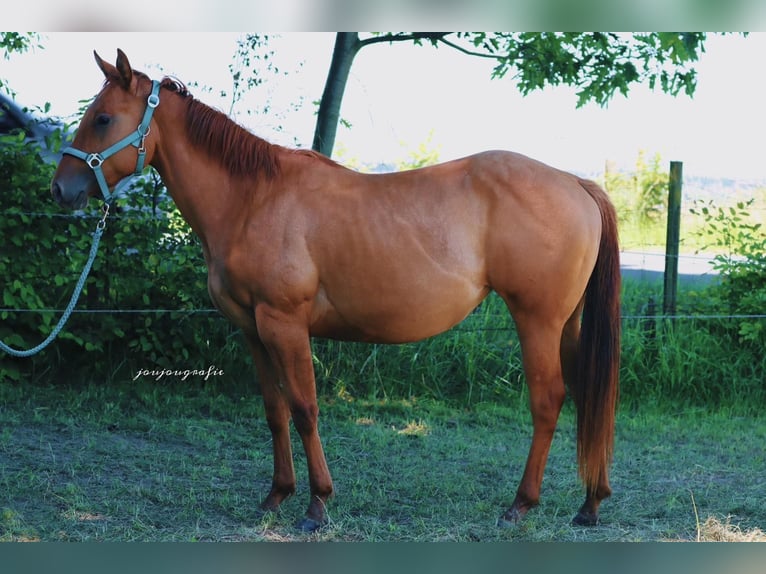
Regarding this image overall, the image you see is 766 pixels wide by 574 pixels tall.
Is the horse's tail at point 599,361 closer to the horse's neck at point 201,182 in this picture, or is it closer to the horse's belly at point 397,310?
the horse's belly at point 397,310

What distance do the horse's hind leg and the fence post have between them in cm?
296

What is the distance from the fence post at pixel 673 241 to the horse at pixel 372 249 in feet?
8.93

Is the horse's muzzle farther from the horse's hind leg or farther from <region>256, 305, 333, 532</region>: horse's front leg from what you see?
the horse's hind leg

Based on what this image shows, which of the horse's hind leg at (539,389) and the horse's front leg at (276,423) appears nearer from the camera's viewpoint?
the horse's hind leg at (539,389)

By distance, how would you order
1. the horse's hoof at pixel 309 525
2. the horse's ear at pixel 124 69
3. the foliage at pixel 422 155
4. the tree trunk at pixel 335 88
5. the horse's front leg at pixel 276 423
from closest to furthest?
the horse's ear at pixel 124 69, the horse's hoof at pixel 309 525, the horse's front leg at pixel 276 423, the tree trunk at pixel 335 88, the foliage at pixel 422 155

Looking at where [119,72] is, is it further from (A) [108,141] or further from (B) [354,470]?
(B) [354,470]

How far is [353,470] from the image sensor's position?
4.63m

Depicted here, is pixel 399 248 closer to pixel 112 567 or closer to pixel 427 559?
pixel 427 559

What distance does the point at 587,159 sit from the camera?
770 centimetres

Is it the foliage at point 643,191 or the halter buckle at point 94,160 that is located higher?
the foliage at point 643,191

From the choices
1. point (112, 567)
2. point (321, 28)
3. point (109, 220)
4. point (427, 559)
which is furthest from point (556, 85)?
point (112, 567)

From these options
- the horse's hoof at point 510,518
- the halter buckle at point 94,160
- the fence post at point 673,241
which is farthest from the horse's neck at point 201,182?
the fence post at point 673,241

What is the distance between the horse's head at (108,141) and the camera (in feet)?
11.9

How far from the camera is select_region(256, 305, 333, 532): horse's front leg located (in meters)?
3.70
